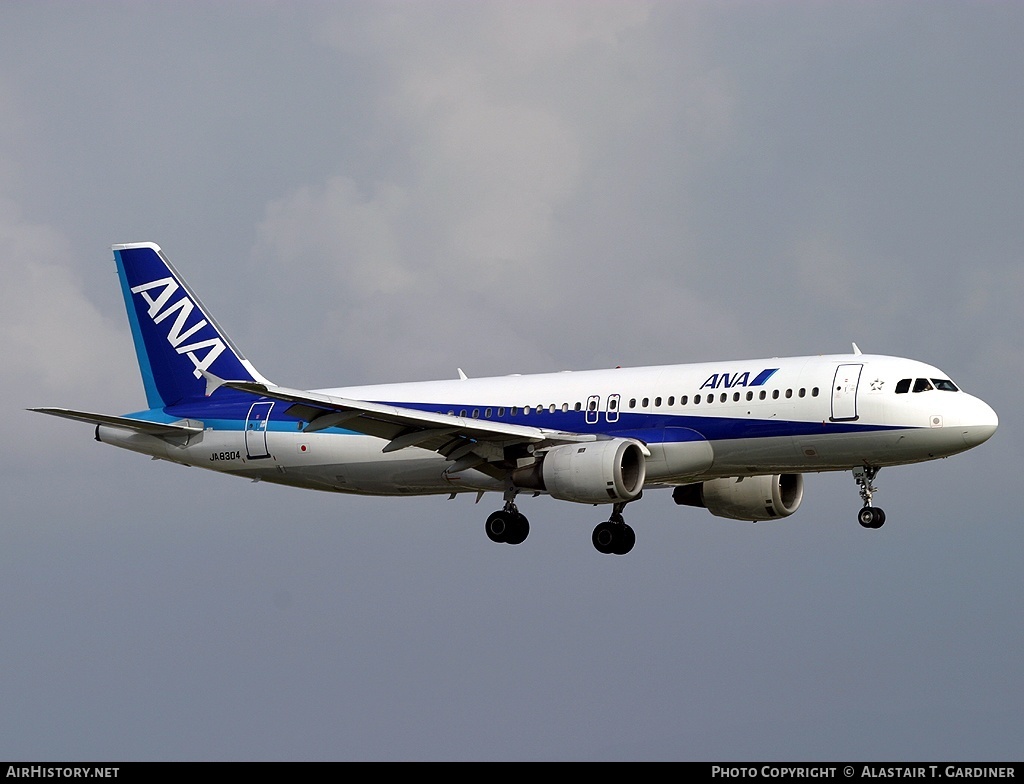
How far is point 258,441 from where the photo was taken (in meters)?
55.5

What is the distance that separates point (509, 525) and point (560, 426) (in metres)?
3.76

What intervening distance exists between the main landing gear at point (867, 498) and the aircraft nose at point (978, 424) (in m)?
2.98

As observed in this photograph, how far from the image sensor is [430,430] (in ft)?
163

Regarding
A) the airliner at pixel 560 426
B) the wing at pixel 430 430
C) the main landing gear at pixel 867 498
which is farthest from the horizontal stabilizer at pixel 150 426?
the main landing gear at pixel 867 498

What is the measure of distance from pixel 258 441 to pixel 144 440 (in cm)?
440

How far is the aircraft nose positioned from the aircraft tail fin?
24.6 m

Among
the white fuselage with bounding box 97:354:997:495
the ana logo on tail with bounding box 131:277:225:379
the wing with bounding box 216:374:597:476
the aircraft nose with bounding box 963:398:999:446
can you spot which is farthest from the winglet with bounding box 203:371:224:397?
the aircraft nose with bounding box 963:398:999:446

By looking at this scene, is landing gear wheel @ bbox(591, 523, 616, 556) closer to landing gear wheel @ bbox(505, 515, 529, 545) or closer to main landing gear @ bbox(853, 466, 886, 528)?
landing gear wheel @ bbox(505, 515, 529, 545)

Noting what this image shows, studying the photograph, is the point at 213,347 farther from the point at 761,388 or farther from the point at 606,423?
the point at 761,388

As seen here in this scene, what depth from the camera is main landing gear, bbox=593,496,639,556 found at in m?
53.0

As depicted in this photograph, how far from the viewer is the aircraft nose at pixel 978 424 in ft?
152

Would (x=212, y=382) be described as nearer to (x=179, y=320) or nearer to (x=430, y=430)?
(x=430, y=430)
